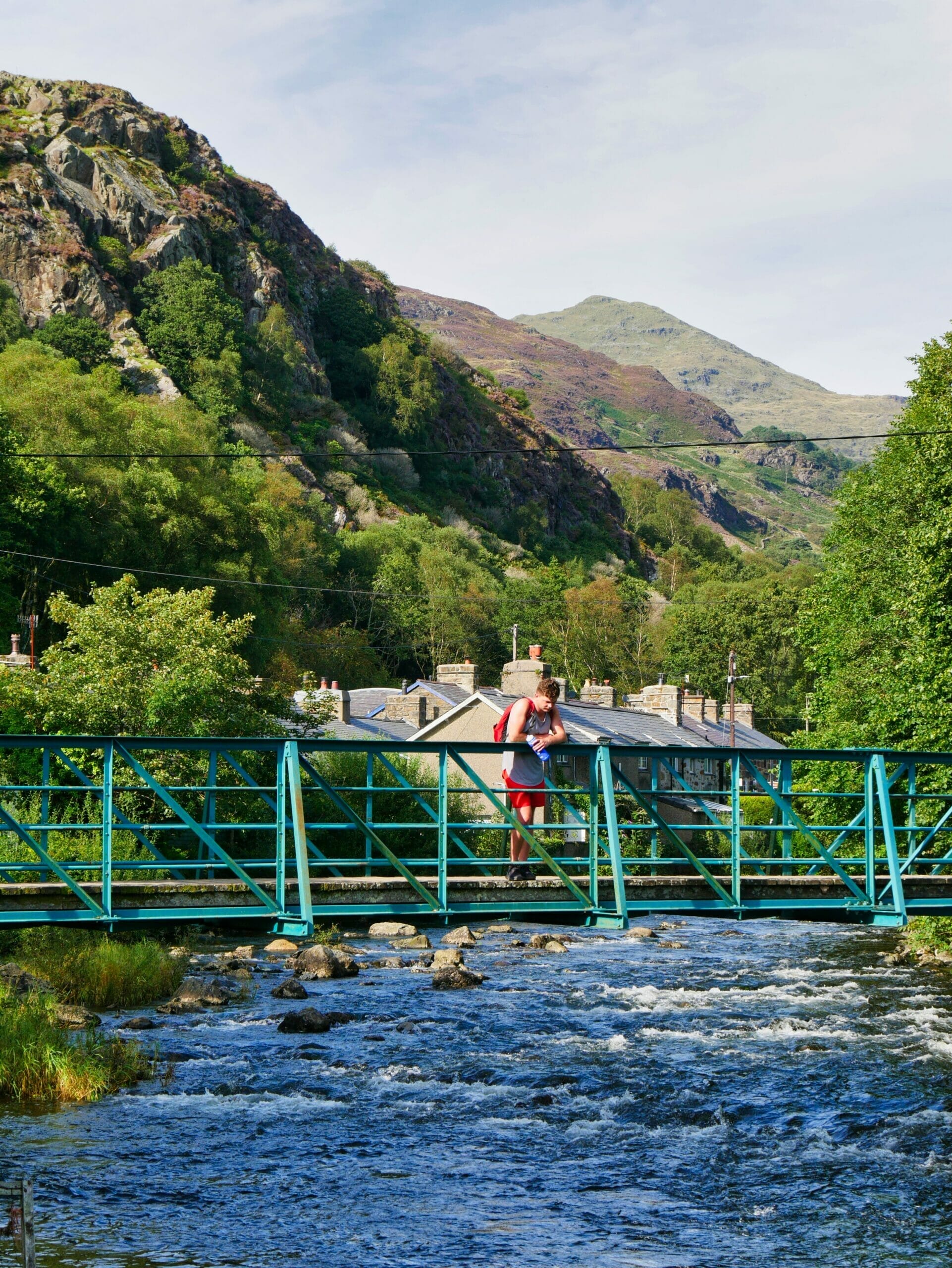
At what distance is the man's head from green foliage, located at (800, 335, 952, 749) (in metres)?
17.4

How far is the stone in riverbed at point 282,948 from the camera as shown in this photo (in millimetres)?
30594

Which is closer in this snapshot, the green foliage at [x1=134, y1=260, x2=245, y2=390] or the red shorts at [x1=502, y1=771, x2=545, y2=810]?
the red shorts at [x1=502, y1=771, x2=545, y2=810]

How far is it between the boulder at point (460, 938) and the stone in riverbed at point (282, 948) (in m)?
4.35

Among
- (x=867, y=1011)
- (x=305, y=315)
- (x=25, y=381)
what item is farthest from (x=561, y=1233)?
(x=305, y=315)

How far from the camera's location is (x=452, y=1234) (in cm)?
1316

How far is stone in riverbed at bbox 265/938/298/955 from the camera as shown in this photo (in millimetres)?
30594

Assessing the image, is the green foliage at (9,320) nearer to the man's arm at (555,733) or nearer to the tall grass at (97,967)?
the tall grass at (97,967)

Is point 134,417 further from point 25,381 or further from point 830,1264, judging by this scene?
point 830,1264

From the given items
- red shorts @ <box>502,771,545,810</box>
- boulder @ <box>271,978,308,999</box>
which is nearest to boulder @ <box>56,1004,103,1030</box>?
boulder @ <box>271,978,308,999</box>

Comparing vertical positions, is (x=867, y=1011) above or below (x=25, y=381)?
below

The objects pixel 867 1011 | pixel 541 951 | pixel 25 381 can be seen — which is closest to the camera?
pixel 867 1011

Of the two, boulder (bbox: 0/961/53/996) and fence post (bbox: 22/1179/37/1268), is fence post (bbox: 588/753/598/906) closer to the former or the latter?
fence post (bbox: 22/1179/37/1268)

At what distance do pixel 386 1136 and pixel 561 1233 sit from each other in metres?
3.88

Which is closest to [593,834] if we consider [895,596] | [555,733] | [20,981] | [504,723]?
[555,733]
